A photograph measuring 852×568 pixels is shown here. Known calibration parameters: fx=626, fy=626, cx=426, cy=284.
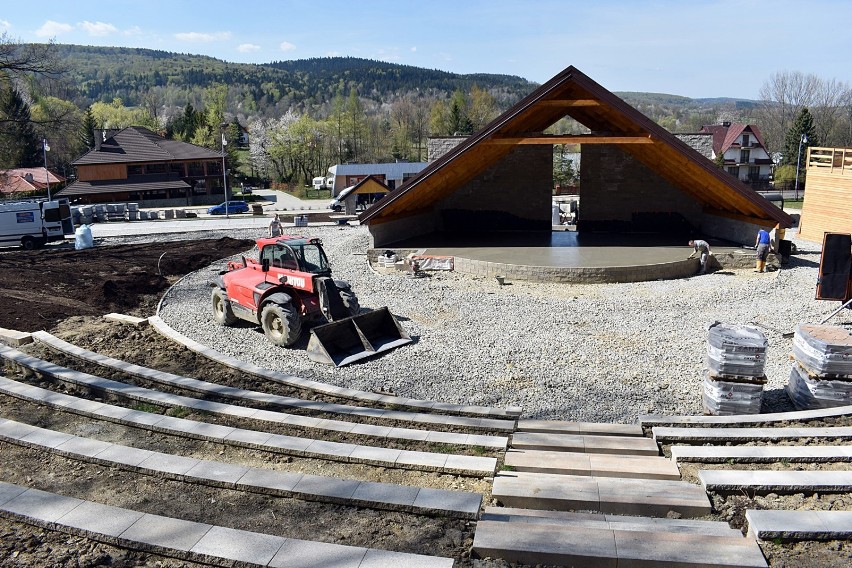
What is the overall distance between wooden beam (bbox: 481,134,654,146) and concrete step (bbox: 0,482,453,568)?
1655 cm

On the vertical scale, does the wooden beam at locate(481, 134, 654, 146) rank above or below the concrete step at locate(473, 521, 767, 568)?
above

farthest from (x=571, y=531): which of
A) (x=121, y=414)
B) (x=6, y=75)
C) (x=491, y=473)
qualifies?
(x=6, y=75)

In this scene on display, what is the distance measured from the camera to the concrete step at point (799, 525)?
4.57 metres

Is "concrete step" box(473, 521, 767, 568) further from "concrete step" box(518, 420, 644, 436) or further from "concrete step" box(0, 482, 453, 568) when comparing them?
"concrete step" box(518, 420, 644, 436)

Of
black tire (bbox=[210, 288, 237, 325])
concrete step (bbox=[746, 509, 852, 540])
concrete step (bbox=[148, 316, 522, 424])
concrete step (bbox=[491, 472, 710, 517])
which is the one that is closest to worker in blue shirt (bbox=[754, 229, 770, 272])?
concrete step (bbox=[148, 316, 522, 424])

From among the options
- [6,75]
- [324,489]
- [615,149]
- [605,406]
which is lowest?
[605,406]

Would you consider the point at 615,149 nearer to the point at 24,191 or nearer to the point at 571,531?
the point at 571,531

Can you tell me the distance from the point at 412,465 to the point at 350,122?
86962 millimetres

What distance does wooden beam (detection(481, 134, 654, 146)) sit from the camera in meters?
19.1

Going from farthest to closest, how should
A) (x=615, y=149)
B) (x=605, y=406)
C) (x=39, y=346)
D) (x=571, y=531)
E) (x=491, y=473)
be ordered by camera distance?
(x=615, y=149) → (x=39, y=346) → (x=605, y=406) → (x=491, y=473) → (x=571, y=531)

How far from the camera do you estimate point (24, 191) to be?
54.2 meters

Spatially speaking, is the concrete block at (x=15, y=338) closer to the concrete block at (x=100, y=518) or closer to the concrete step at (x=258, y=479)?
the concrete step at (x=258, y=479)

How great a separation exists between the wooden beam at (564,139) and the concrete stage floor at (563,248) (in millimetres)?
3564

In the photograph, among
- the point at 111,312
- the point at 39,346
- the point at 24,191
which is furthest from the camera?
the point at 24,191
